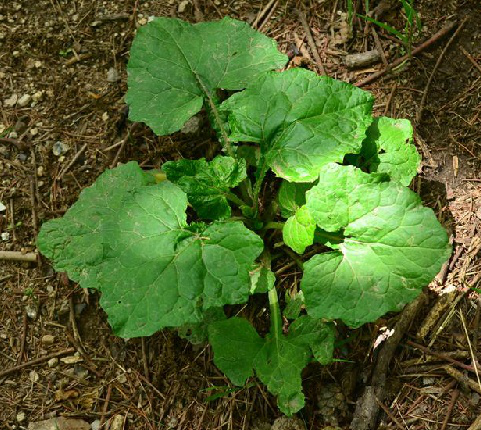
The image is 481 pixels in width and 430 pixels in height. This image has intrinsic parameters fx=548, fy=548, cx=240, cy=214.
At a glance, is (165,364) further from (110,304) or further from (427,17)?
(427,17)

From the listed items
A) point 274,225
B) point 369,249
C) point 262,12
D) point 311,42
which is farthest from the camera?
point 262,12

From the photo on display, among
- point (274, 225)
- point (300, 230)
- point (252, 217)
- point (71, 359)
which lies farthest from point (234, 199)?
point (71, 359)

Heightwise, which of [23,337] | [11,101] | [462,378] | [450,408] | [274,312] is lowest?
[23,337]

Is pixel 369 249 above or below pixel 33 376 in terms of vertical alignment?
above

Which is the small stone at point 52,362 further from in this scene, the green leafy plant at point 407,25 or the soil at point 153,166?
the green leafy plant at point 407,25

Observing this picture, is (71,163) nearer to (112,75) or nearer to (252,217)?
(112,75)

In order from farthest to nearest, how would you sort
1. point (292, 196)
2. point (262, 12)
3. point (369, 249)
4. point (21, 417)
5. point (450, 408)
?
point (262, 12), point (21, 417), point (292, 196), point (450, 408), point (369, 249)
